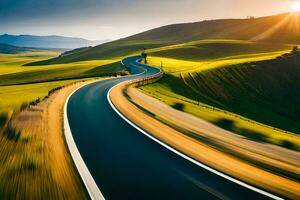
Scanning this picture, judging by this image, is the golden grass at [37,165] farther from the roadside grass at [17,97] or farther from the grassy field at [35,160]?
the roadside grass at [17,97]

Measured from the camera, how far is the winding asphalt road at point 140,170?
8.45 m

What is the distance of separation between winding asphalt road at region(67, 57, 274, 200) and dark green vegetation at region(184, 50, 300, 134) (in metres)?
37.0

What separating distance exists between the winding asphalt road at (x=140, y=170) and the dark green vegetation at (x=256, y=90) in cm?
3697

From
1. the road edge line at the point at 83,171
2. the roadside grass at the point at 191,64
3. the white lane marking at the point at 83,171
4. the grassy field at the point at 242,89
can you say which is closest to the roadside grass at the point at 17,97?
the road edge line at the point at 83,171

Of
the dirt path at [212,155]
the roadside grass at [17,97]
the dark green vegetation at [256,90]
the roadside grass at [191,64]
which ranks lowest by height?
the dark green vegetation at [256,90]

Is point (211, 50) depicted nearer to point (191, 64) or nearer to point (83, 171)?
point (191, 64)

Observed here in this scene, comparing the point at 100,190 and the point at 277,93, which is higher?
the point at 100,190

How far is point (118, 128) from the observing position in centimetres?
1641

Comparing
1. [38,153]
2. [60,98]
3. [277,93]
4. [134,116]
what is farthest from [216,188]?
[277,93]

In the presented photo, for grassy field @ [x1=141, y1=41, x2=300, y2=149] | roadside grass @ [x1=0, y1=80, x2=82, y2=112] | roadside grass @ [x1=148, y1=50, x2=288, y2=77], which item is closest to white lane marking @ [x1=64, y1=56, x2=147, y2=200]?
roadside grass @ [x1=0, y1=80, x2=82, y2=112]

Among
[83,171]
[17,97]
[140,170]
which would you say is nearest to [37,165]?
[83,171]

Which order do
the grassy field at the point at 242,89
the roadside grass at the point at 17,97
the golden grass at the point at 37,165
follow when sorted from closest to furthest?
1. the golden grass at the point at 37,165
2. the roadside grass at the point at 17,97
3. the grassy field at the point at 242,89

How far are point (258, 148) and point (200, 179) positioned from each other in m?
4.33

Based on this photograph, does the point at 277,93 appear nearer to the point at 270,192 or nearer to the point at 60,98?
the point at 60,98
